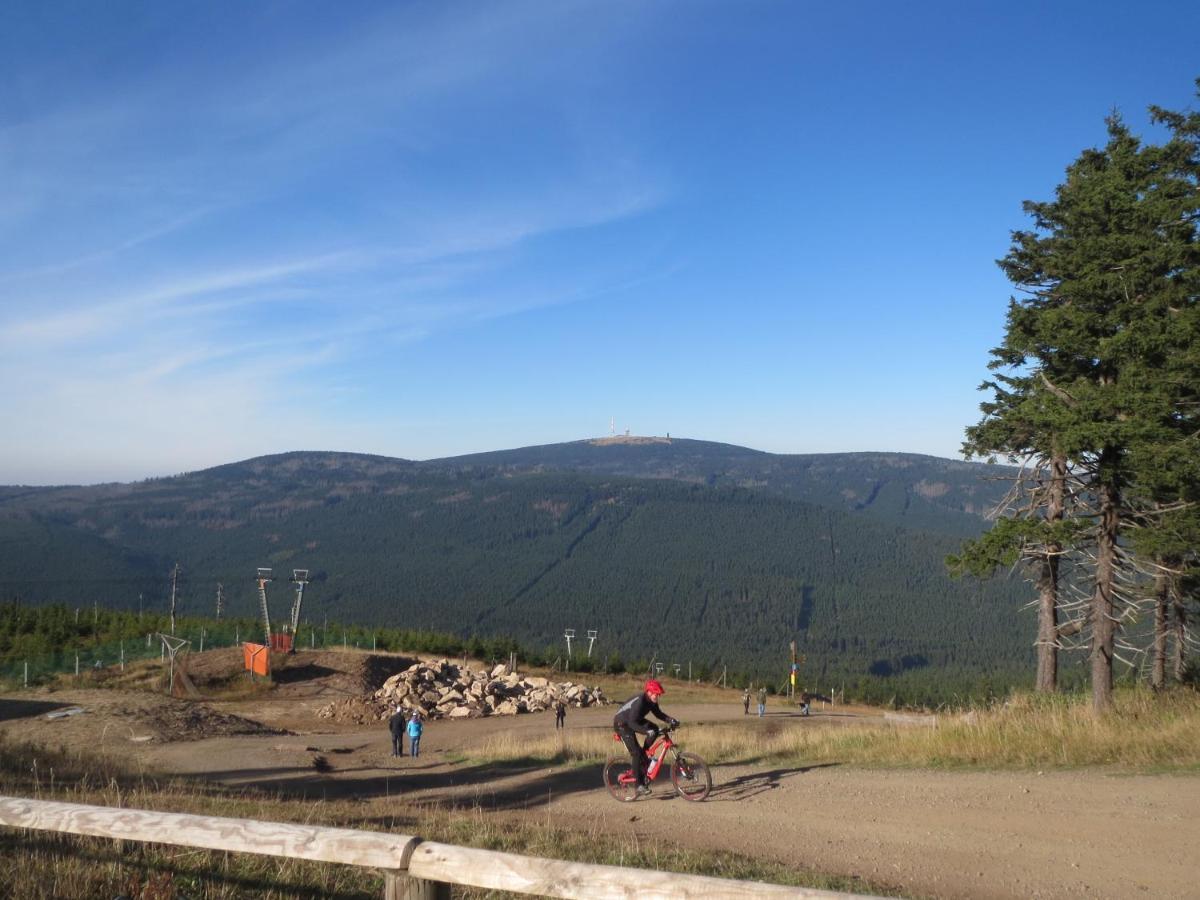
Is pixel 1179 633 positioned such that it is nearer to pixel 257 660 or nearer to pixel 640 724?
pixel 640 724

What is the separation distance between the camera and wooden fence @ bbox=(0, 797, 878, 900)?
3793 millimetres

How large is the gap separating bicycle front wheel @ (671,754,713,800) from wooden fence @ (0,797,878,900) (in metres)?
8.42

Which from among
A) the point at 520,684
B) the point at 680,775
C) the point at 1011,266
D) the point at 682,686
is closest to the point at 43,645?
the point at 520,684

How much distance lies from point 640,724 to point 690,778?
1.06 m

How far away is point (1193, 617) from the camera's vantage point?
21.9 meters

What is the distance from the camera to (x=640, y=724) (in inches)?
473

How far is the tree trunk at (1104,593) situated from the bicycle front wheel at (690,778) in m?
7.20

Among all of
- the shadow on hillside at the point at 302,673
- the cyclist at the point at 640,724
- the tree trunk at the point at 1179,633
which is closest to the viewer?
the cyclist at the point at 640,724

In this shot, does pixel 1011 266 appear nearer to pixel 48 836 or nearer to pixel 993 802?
pixel 993 802

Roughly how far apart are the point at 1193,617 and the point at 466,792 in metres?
18.3

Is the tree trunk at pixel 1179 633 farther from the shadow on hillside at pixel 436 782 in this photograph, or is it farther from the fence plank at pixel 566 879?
the fence plank at pixel 566 879

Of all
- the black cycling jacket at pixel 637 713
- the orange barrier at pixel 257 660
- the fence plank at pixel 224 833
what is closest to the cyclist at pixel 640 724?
the black cycling jacket at pixel 637 713

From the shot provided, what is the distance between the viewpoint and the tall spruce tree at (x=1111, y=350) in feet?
52.0

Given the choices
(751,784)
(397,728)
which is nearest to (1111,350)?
(751,784)
